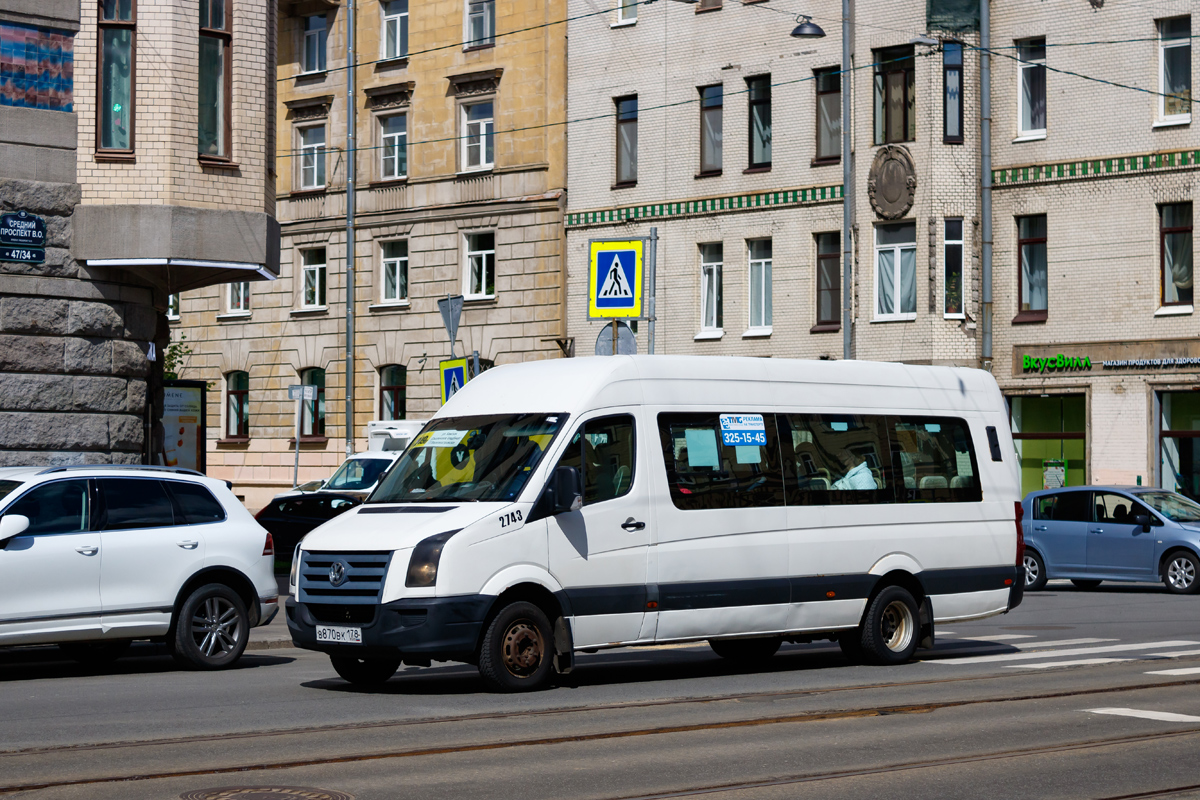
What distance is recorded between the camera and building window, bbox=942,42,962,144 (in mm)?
36062

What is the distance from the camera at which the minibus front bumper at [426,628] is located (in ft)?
38.9

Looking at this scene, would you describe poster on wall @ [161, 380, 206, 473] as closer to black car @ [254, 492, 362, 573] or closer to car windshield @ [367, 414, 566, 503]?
black car @ [254, 492, 362, 573]

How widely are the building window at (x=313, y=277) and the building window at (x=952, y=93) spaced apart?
→ 58.5ft

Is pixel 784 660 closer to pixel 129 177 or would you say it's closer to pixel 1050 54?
pixel 129 177

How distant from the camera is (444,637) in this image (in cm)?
1189

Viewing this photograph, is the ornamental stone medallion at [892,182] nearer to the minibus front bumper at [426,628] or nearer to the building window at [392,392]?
the building window at [392,392]

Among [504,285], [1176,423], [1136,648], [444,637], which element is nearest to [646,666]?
[444,637]

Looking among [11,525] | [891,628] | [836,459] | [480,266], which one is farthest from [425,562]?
[480,266]

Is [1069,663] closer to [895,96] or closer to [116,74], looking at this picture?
[116,74]

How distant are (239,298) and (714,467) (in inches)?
1432

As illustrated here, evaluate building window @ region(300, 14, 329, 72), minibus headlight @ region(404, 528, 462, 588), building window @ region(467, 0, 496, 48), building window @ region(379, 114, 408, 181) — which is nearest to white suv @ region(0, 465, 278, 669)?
minibus headlight @ region(404, 528, 462, 588)

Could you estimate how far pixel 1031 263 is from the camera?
118 ft

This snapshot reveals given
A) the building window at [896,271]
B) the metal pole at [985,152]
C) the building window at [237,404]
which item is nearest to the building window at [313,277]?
the building window at [237,404]

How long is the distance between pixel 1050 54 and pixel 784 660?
2311cm
